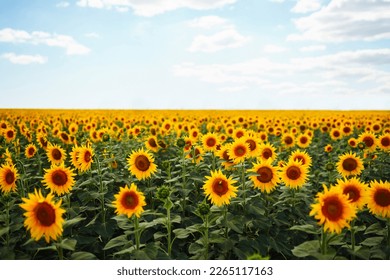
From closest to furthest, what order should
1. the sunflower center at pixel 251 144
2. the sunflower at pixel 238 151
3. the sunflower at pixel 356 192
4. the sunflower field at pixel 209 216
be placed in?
the sunflower field at pixel 209 216
the sunflower at pixel 356 192
the sunflower at pixel 238 151
the sunflower center at pixel 251 144

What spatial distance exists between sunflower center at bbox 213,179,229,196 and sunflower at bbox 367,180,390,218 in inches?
51.6

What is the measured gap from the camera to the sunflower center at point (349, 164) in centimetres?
493

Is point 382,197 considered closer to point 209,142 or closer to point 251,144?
point 251,144

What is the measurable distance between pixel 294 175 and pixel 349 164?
44.2 inches

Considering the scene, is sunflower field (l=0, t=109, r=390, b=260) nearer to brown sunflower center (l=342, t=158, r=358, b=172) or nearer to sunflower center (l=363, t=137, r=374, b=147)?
brown sunflower center (l=342, t=158, r=358, b=172)

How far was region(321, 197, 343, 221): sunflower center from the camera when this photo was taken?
2.91m

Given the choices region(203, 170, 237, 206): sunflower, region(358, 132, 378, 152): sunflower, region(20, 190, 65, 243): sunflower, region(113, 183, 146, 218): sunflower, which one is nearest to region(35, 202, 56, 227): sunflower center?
region(20, 190, 65, 243): sunflower

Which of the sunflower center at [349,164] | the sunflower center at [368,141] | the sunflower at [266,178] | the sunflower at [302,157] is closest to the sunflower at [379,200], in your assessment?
the sunflower at [266,178]

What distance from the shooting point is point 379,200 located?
3354 millimetres

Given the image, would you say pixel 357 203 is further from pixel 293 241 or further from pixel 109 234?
pixel 109 234

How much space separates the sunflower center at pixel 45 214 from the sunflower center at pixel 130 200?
66cm

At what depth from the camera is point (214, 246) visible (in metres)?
3.87

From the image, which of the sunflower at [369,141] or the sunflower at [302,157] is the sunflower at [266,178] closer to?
the sunflower at [302,157]

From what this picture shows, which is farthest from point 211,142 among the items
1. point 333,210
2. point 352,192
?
point 333,210
